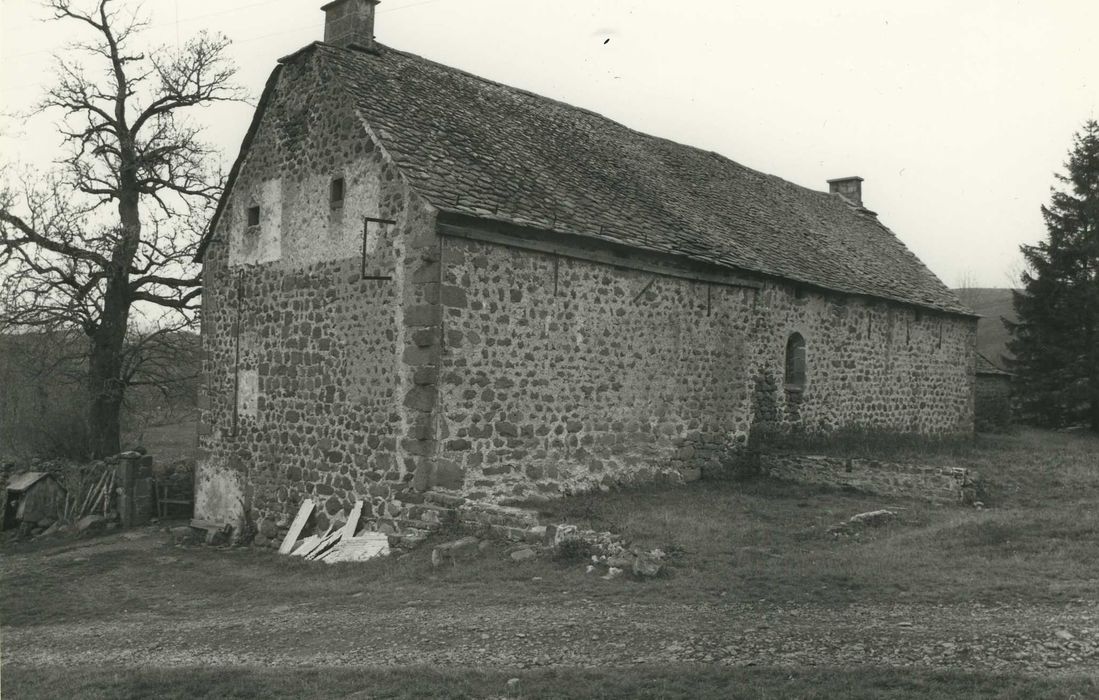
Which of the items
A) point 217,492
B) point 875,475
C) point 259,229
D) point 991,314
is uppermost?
point 991,314

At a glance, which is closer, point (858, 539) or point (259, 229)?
point (858, 539)

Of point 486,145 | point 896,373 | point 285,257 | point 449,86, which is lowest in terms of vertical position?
point 896,373

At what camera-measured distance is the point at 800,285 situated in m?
18.3

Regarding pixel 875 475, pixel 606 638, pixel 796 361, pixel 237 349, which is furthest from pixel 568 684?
pixel 796 361

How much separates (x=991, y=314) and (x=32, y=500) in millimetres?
78737

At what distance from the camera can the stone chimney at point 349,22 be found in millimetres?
15023

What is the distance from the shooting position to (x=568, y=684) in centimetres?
593

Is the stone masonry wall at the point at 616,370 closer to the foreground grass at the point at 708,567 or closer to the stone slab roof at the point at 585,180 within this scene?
the stone slab roof at the point at 585,180

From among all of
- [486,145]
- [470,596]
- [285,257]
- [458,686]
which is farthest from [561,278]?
[458,686]

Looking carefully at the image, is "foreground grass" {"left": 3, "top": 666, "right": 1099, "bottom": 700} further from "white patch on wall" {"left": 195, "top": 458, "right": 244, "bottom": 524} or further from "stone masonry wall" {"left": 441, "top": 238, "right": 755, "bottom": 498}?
"white patch on wall" {"left": 195, "top": 458, "right": 244, "bottom": 524}

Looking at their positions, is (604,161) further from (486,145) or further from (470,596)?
(470,596)

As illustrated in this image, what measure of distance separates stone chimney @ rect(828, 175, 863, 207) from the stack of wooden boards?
2324cm

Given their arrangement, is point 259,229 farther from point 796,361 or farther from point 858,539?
point 796,361

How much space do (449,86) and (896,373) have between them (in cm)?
1364
